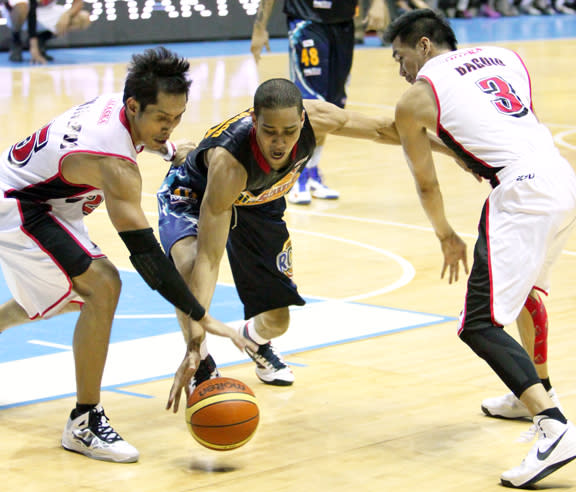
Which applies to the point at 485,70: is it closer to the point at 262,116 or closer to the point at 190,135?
the point at 262,116

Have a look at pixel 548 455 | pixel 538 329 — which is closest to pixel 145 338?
pixel 538 329

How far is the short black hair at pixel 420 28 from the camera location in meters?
4.99

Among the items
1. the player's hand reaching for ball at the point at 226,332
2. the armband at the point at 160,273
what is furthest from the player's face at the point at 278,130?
the player's hand reaching for ball at the point at 226,332

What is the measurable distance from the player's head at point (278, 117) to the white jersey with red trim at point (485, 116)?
1.83 feet

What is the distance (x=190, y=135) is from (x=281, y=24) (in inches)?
472

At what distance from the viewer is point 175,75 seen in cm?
440

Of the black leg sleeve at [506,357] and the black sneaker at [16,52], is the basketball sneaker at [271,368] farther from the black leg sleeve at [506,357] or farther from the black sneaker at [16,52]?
the black sneaker at [16,52]

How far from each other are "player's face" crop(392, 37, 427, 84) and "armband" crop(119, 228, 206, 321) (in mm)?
1501

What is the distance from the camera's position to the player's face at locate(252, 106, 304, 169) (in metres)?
4.61

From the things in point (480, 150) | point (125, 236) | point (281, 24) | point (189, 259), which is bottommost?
point (281, 24)

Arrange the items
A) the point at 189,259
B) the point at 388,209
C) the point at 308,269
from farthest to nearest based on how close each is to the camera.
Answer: the point at 388,209 < the point at 308,269 < the point at 189,259

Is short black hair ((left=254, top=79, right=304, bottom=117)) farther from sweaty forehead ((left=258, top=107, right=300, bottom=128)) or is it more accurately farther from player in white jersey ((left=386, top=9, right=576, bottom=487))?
player in white jersey ((left=386, top=9, right=576, bottom=487))

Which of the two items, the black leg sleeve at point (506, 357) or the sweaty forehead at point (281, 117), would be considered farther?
the sweaty forehead at point (281, 117)

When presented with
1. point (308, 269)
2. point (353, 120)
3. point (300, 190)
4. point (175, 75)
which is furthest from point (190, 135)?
point (175, 75)
